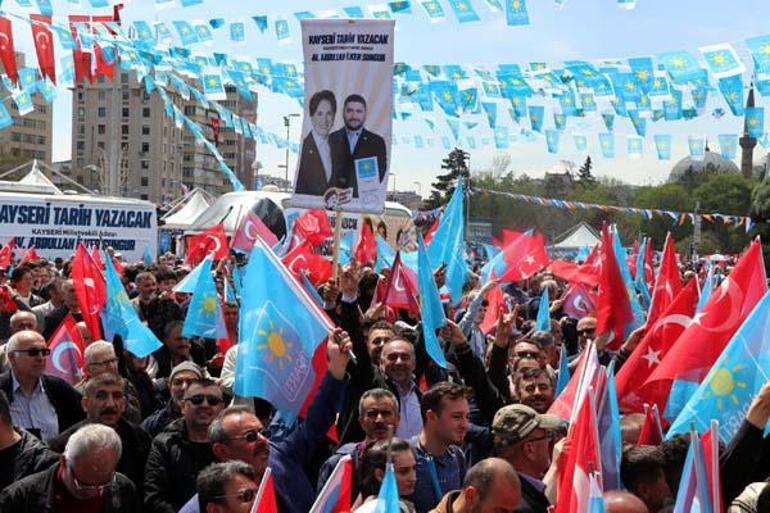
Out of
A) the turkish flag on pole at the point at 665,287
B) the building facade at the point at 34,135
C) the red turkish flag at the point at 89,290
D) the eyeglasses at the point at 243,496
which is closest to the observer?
the eyeglasses at the point at 243,496

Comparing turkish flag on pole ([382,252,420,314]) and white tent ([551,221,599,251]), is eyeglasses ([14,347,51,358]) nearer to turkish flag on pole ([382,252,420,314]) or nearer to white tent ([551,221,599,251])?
turkish flag on pole ([382,252,420,314])

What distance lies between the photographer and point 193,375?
689 cm

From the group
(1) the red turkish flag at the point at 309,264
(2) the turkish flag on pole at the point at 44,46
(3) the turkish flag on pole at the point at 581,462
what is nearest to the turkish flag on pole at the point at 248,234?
(1) the red turkish flag at the point at 309,264

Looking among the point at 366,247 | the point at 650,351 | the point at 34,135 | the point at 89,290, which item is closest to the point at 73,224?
the point at 366,247

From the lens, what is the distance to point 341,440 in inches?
253

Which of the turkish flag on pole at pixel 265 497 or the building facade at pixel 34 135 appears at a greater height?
the building facade at pixel 34 135

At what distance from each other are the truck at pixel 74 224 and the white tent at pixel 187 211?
9.99m

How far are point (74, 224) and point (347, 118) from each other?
17.9 m

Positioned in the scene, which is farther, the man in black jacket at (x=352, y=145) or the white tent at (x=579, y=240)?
the white tent at (x=579, y=240)

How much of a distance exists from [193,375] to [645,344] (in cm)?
275

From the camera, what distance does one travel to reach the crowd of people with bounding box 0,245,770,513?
190 inches

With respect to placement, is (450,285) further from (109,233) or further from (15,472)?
(109,233)

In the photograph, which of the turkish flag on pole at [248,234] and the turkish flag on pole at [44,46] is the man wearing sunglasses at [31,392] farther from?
the turkish flag on pole at [248,234]

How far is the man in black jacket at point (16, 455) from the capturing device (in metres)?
5.58
